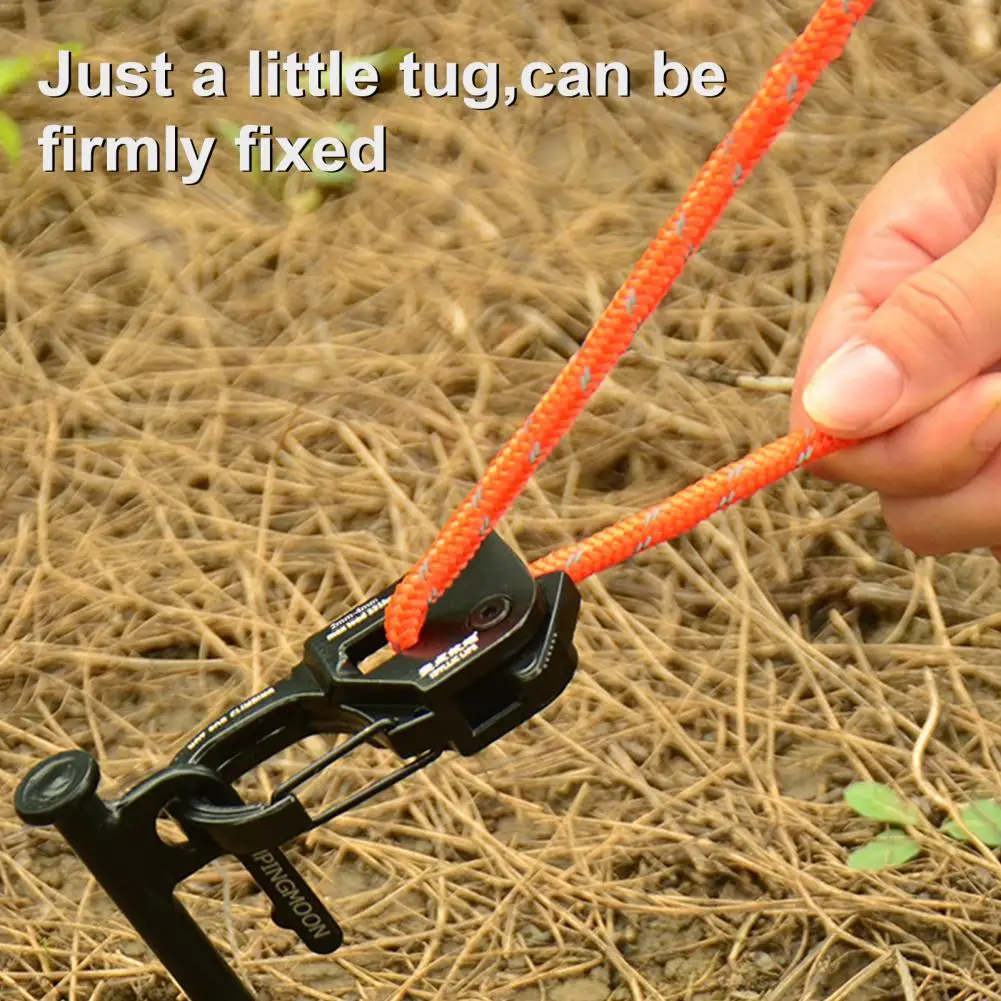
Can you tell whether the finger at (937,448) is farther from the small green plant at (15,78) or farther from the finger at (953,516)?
the small green plant at (15,78)

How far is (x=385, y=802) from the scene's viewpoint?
1500 millimetres

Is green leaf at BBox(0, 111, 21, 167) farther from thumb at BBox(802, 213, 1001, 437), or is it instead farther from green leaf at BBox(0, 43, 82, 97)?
thumb at BBox(802, 213, 1001, 437)

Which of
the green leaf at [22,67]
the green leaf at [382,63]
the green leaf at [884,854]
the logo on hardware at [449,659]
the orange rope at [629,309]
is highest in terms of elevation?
the green leaf at [22,67]

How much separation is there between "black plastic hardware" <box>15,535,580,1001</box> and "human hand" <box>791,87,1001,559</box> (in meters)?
0.29

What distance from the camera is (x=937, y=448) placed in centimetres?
110

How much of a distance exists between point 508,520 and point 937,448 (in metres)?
0.76

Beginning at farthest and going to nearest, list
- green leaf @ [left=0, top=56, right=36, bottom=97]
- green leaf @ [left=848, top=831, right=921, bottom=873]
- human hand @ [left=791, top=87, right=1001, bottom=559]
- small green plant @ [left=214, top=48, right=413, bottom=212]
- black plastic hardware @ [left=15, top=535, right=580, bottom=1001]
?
green leaf @ [left=0, top=56, right=36, bottom=97] → small green plant @ [left=214, top=48, right=413, bottom=212] → green leaf @ [left=848, top=831, right=921, bottom=873] → human hand @ [left=791, top=87, right=1001, bottom=559] → black plastic hardware @ [left=15, top=535, right=580, bottom=1001]

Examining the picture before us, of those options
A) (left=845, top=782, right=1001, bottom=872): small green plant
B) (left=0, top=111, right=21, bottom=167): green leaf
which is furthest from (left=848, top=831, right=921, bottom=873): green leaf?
(left=0, top=111, right=21, bottom=167): green leaf

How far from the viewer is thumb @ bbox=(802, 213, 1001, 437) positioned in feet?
3.36

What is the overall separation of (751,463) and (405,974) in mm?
631

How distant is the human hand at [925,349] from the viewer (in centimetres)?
104

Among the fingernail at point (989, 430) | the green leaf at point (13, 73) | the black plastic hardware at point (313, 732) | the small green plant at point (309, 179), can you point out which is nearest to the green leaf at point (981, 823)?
the fingernail at point (989, 430)

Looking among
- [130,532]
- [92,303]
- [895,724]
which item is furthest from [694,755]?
[92,303]

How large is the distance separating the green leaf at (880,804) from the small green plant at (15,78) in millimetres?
1744
